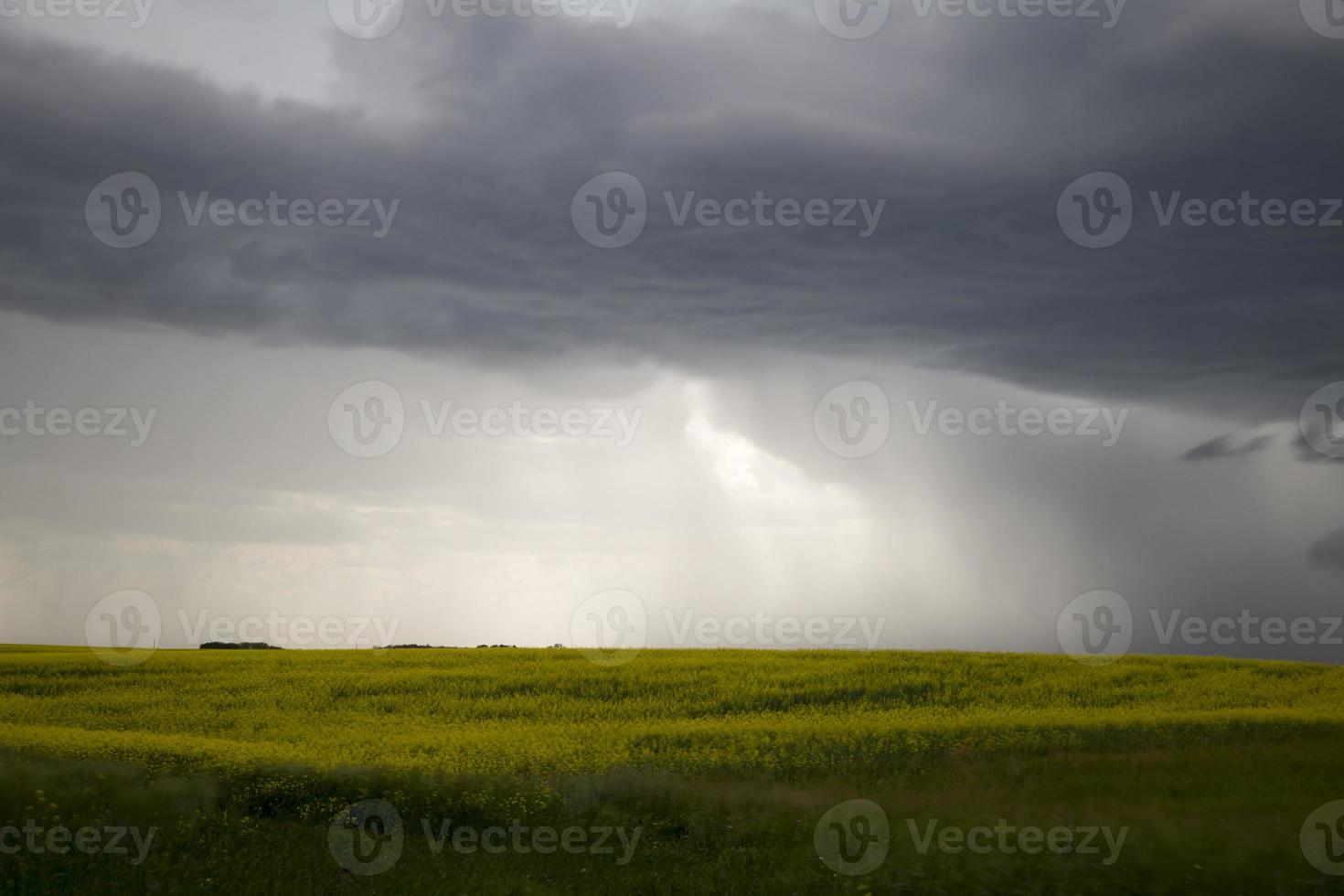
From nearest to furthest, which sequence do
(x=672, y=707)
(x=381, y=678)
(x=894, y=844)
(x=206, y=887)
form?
1. (x=206, y=887)
2. (x=894, y=844)
3. (x=672, y=707)
4. (x=381, y=678)

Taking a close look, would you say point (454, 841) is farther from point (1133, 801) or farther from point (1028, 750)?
point (1028, 750)

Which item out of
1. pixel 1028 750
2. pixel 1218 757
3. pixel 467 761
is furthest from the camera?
pixel 1028 750

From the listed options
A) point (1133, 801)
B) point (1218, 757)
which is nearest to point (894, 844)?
point (1133, 801)

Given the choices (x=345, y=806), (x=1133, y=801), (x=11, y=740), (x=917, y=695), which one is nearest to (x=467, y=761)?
(x=345, y=806)

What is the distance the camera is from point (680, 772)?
20797mm

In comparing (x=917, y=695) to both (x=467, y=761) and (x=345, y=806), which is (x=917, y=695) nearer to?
(x=467, y=761)

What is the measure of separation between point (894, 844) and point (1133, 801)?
606 centimetres

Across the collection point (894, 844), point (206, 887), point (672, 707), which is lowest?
point (206, 887)

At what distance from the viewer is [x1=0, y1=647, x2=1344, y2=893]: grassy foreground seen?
44.1ft

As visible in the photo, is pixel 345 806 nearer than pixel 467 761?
Yes

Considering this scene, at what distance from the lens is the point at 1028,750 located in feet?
77.4

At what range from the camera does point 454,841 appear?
15648mm

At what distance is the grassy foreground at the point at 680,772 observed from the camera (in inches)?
529

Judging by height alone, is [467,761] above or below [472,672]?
below
